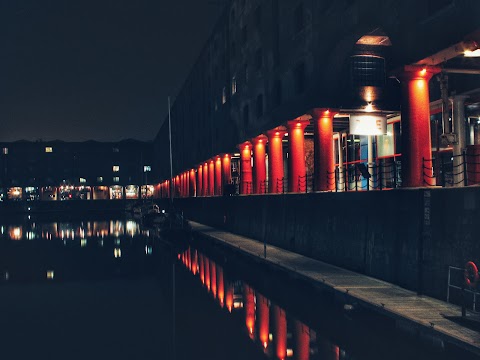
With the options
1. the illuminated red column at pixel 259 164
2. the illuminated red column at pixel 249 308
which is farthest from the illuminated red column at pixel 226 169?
the illuminated red column at pixel 249 308

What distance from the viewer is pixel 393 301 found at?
12430 millimetres

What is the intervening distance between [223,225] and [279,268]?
22.3 meters

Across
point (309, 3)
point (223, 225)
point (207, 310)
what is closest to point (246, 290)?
point (207, 310)

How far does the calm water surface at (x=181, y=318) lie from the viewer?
9.21 meters

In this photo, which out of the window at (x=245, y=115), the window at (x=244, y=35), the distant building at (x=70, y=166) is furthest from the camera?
the distant building at (x=70, y=166)

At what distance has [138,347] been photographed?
9508 millimetres

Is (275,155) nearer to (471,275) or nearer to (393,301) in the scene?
(393,301)

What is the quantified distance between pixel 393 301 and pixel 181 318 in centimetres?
445

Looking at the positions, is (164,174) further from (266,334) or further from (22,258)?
(266,334)

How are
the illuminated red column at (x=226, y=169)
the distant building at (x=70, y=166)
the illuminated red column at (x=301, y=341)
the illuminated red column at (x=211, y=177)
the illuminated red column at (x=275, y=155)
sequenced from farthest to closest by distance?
the distant building at (x=70, y=166), the illuminated red column at (x=211, y=177), the illuminated red column at (x=226, y=169), the illuminated red column at (x=275, y=155), the illuminated red column at (x=301, y=341)

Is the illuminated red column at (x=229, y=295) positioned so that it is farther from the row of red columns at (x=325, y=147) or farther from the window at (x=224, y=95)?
the window at (x=224, y=95)

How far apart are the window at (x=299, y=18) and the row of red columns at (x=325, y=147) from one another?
14.7 ft

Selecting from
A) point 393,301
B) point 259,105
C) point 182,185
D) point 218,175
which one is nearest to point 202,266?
point 393,301

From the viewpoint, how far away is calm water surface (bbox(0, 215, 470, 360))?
9211 millimetres
